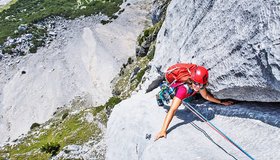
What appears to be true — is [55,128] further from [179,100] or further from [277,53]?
[277,53]

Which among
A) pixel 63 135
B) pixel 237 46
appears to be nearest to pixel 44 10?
pixel 63 135

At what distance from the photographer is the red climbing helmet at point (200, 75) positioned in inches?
406

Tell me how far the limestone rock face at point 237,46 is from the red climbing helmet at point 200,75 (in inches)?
17.2

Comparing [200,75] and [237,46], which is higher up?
[237,46]

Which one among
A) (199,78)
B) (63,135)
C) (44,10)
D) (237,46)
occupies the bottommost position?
(44,10)

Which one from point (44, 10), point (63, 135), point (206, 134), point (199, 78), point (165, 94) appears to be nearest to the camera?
point (199, 78)

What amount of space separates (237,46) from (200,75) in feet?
4.94

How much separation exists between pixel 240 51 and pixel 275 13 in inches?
63.9

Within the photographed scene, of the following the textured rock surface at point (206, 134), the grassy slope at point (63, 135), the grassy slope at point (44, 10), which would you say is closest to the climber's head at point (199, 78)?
the textured rock surface at point (206, 134)

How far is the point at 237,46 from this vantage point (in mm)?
9633

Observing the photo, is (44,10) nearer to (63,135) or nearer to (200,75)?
(63,135)

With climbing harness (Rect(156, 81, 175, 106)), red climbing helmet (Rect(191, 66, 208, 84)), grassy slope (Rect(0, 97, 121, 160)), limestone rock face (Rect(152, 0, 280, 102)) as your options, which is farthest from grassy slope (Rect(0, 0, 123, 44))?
red climbing helmet (Rect(191, 66, 208, 84))

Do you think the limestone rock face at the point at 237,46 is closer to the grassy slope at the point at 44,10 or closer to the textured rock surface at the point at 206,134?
the textured rock surface at the point at 206,134

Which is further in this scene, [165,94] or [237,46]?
[165,94]
